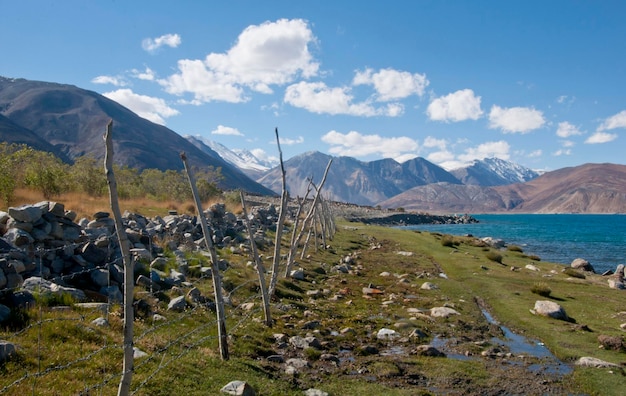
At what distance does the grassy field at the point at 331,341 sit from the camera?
377 inches

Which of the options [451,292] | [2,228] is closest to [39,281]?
[2,228]

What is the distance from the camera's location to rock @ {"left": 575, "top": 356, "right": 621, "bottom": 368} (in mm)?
13352

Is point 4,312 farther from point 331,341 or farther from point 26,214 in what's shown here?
point 331,341

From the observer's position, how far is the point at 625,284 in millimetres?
31203

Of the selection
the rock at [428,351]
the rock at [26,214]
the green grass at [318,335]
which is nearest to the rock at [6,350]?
the green grass at [318,335]

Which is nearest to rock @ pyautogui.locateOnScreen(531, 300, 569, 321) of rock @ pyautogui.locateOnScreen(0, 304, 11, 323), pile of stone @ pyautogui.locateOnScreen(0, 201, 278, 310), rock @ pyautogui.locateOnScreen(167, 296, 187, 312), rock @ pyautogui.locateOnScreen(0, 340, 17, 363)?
rock @ pyautogui.locateOnScreen(167, 296, 187, 312)

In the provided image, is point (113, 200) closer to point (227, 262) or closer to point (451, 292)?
A: point (227, 262)

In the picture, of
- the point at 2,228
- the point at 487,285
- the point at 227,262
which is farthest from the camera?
the point at 487,285

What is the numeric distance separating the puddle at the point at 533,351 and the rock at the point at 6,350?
45.9 ft

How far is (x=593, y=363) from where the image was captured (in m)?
13.5

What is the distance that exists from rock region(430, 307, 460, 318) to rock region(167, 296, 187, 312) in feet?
36.9

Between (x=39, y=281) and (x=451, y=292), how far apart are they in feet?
69.1

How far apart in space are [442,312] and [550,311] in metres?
5.05

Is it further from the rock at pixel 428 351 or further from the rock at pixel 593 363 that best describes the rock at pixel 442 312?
the rock at pixel 593 363
